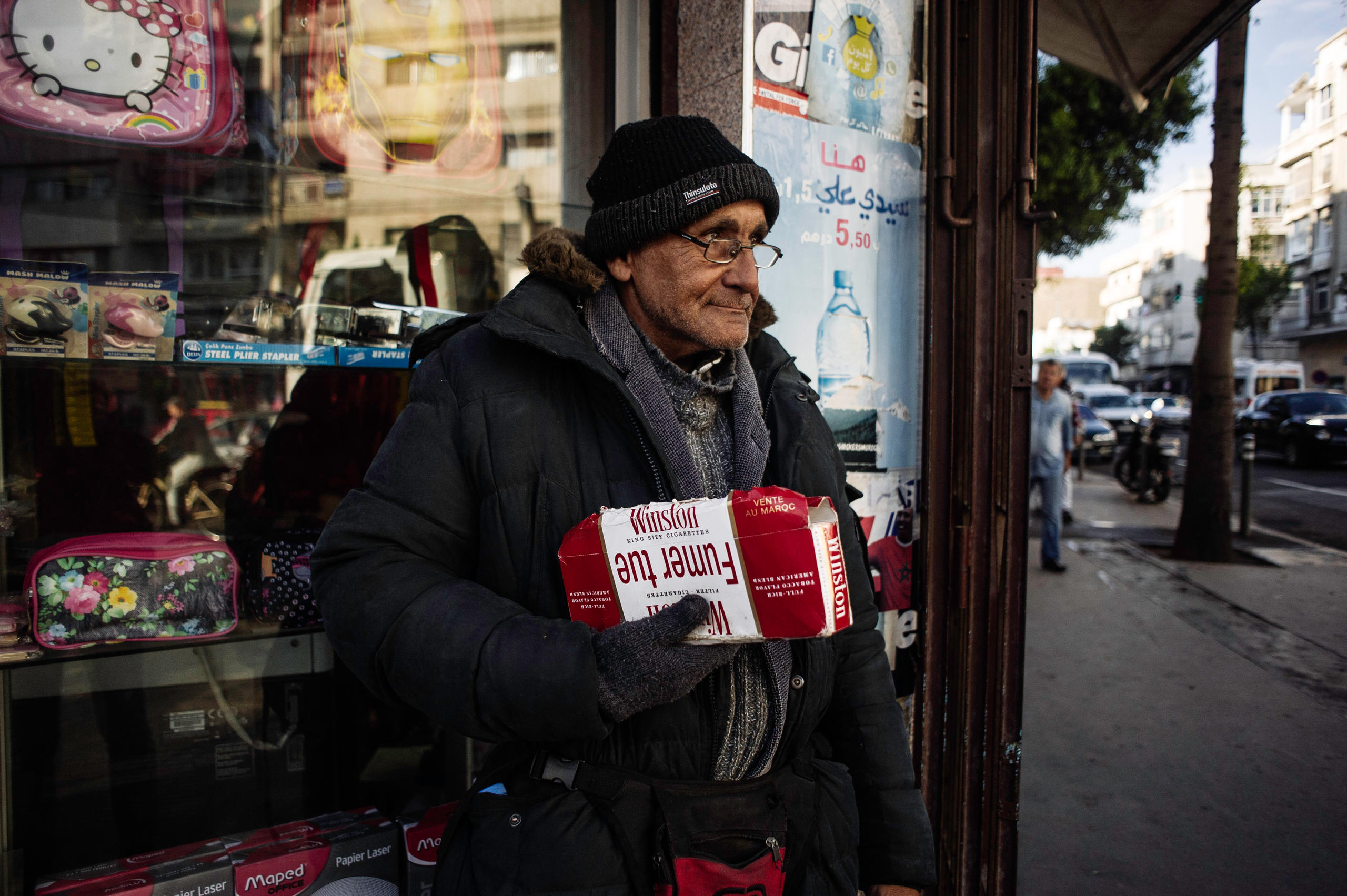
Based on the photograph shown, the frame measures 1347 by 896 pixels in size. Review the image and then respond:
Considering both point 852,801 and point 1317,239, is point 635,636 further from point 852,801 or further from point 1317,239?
point 1317,239

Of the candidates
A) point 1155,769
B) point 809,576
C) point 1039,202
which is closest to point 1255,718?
point 1155,769

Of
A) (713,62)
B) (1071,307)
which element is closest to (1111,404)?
(713,62)

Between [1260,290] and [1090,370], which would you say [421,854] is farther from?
[1260,290]

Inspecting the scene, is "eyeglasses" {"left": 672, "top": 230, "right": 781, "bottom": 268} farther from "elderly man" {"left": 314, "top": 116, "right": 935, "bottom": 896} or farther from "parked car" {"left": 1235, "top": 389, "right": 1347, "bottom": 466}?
"parked car" {"left": 1235, "top": 389, "right": 1347, "bottom": 466}

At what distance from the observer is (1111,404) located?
20969mm

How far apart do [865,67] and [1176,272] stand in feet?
226

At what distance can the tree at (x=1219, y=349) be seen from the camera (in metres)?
7.39

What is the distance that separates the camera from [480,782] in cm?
142

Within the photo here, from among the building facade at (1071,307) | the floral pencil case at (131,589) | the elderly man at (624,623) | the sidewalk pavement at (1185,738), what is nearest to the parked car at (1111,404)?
the sidewalk pavement at (1185,738)

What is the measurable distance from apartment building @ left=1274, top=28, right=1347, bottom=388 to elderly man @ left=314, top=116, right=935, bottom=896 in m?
36.0

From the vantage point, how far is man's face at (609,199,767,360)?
156 centimetres

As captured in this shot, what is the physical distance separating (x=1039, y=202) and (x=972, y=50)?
10.9 m

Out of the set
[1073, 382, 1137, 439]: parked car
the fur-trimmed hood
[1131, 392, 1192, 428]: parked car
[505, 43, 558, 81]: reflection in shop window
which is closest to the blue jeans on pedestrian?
[505, 43, 558, 81]: reflection in shop window

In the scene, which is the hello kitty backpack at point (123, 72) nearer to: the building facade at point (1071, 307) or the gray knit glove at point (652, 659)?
the gray knit glove at point (652, 659)
